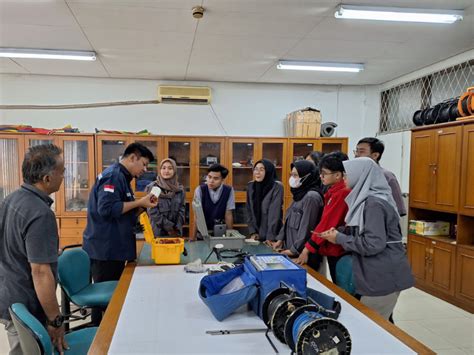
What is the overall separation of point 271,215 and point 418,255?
2169 millimetres

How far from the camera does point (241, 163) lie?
5.34 meters

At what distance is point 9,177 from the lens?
16.1 feet

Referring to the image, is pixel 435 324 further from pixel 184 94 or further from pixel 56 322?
pixel 184 94

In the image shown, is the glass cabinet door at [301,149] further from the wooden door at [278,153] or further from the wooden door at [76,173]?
the wooden door at [76,173]

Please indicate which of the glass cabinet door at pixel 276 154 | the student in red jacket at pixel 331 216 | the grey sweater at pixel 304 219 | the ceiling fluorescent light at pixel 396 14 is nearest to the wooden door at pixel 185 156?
the glass cabinet door at pixel 276 154

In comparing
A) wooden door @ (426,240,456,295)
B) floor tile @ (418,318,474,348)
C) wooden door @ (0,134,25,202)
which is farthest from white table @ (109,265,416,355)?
wooden door @ (0,134,25,202)

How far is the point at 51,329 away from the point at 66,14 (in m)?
2.70

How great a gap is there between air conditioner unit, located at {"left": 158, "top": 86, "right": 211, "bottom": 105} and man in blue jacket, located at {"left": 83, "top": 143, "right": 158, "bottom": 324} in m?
2.92

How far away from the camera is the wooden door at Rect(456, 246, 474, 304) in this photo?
3.49 metres

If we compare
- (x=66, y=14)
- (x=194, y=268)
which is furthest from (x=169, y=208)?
(x=66, y=14)

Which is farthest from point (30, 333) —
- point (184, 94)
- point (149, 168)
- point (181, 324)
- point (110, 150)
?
point (184, 94)

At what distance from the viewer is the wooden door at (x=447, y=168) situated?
145 inches

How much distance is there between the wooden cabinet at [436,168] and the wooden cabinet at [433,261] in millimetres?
408

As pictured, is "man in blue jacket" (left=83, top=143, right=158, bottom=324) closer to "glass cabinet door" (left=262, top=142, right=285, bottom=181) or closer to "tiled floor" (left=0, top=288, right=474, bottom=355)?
"tiled floor" (left=0, top=288, right=474, bottom=355)
